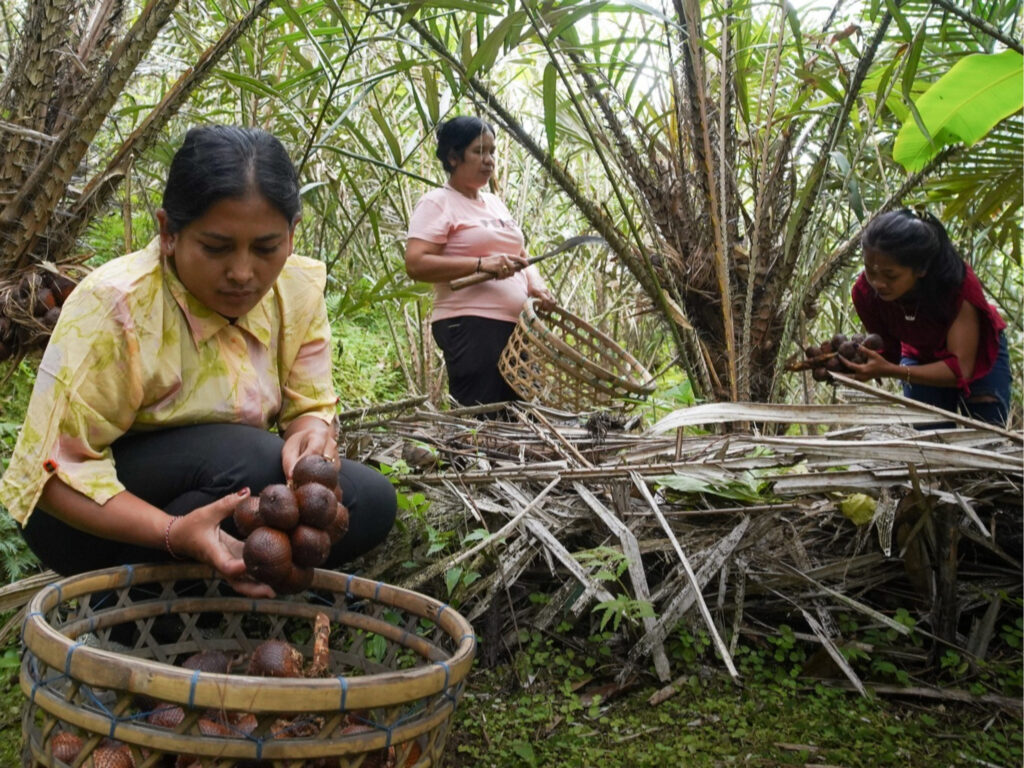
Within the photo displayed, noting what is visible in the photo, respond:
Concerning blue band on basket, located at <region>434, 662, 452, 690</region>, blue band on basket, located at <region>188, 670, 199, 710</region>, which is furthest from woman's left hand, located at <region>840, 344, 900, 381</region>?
blue band on basket, located at <region>188, 670, 199, 710</region>

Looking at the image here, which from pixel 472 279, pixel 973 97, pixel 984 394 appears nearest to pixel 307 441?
pixel 472 279

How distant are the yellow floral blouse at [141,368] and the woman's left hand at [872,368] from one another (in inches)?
75.9

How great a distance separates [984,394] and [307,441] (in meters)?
2.56

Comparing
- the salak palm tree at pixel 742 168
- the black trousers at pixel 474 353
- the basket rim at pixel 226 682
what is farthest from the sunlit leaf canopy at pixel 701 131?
the basket rim at pixel 226 682

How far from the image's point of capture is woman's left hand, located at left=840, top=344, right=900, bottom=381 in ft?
9.72

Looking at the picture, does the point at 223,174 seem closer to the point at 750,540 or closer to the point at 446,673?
the point at 446,673

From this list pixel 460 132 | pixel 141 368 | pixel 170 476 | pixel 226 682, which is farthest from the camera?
pixel 460 132

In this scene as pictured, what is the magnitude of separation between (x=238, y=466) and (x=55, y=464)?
34cm

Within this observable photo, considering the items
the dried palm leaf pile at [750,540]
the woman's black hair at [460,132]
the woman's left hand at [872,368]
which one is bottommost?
the dried palm leaf pile at [750,540]

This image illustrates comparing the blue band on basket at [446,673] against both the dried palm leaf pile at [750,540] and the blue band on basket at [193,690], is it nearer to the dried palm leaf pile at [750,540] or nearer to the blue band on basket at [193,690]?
the blue band on basket at [193,690]

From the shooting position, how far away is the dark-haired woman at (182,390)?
151 cm

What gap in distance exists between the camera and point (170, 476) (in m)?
1.72

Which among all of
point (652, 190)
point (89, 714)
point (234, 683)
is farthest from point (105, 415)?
point (652, 190)

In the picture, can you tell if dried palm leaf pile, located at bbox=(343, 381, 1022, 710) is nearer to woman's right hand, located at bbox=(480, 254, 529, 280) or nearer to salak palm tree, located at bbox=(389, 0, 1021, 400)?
salak palm tree, located at bbox=(389, 0, 1021, 400)
